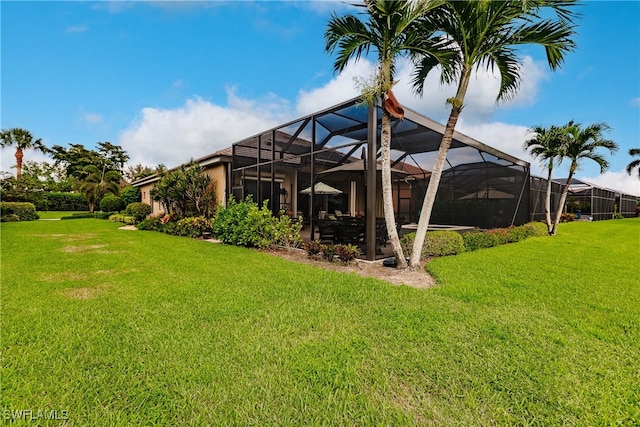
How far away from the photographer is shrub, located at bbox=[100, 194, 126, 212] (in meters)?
27.2

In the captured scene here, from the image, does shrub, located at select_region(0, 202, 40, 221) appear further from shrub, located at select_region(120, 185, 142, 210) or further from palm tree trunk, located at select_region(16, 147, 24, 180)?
palm tree trunk, located at select_region(16, 147, 24, 180)

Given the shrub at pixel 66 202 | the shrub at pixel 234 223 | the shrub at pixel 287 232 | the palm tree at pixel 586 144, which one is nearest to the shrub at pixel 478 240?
the shrub at pixel 287 232

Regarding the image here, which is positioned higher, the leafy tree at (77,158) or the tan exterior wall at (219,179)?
the leafy tree at (77,158)

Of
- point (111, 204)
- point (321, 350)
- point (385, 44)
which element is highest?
point (385, 44)

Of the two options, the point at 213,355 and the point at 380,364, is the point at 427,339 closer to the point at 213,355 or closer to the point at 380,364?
the point at 380,364

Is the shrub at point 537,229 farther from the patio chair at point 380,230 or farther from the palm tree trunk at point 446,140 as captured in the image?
the palm tree trunk at point 446,140

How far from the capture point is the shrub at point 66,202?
32.3m

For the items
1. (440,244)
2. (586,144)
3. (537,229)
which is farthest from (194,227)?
(586,144)

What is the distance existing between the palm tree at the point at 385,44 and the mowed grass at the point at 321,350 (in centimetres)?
260

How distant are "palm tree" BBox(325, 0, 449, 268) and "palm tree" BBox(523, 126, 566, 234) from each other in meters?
10.5

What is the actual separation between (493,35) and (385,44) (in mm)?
2143

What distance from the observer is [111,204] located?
27.3 meters

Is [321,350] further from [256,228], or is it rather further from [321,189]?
[321,189]

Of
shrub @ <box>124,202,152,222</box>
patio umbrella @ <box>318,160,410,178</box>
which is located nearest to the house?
patio umbrella @ <box>318,160,410,178</box>
